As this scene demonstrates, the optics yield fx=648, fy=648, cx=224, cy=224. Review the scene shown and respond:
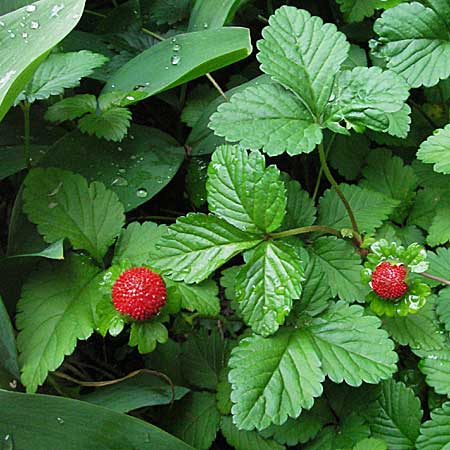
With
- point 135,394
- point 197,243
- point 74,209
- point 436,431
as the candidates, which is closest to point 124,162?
point 74,209

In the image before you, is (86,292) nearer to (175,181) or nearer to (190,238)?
(190,238)

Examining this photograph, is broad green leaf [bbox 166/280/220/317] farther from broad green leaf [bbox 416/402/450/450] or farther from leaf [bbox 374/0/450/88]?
leaf [bbox 374/0/450/88]

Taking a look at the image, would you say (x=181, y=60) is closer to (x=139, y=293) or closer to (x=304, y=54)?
(x=304, y=54)

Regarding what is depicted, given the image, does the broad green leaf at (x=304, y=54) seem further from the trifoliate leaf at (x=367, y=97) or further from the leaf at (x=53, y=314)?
the leaf at (x=53, y=314)

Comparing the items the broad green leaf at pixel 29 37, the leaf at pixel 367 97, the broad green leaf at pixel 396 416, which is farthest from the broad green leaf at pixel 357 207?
the broad green leaf at pixel 29 37

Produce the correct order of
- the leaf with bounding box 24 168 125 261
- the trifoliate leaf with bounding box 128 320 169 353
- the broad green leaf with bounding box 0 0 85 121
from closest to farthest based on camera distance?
the broad green leaf with bounding box 0 0 85 121 → the trifoliate leaf with bounding box 128 320 169 353 → the leaf with bounding box 24 168 125 261

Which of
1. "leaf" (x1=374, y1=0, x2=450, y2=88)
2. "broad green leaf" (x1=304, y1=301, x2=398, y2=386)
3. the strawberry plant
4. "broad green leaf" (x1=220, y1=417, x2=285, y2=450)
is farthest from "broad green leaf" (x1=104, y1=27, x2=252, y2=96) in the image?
"broad green leaf" (x1=220, y1=417, x2=285, y2=450)
